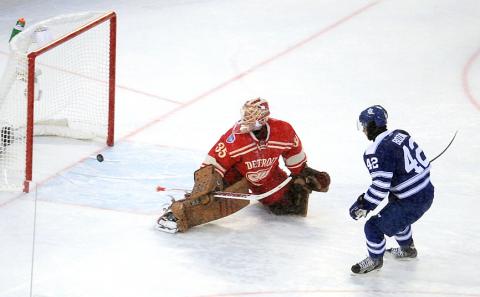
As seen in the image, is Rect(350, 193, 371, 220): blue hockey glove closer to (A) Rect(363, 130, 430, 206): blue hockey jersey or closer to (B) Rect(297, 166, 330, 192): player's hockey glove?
(A) Rect(363, 130, 430, 206): blue hockey jersey

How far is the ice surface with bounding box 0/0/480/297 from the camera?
5875 millimetres

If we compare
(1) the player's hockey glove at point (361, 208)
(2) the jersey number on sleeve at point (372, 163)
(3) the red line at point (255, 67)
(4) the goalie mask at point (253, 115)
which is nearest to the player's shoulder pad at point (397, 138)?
(2) the jersey number on sleeve at point (372, 163)

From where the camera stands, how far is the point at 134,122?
26.3ft

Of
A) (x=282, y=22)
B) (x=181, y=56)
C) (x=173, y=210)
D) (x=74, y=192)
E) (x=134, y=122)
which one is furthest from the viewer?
(x=282, y=22)

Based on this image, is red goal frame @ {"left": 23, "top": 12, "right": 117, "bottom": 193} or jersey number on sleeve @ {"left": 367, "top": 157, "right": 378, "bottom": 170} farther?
red goal frame @ {"left": 23, "top": 12, "right": 117, "bottom": 193}

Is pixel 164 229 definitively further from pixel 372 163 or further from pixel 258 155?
pixel 372 163

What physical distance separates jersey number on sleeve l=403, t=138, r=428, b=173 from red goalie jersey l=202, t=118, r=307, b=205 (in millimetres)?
921

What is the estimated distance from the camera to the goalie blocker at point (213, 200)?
6.27 metres

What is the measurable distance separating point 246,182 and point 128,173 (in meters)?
1.04

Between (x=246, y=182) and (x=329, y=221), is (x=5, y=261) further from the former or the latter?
(x=329, y=221)


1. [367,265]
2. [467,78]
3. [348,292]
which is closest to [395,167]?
[367,265]

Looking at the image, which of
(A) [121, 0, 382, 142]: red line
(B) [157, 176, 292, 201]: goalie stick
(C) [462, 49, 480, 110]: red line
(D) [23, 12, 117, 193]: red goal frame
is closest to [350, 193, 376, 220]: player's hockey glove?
(B) [157, 176, 292, 201]: goalie stick

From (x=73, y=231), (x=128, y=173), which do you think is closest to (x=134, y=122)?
(x=128, y=173)

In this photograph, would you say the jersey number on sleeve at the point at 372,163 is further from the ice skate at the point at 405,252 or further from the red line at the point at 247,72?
the red line at the point at 247,72
